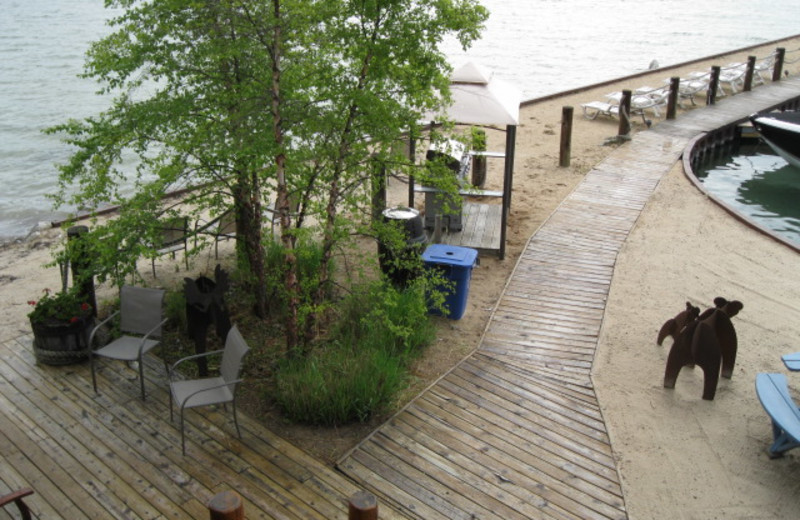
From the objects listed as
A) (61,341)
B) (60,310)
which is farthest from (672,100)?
(61,341)

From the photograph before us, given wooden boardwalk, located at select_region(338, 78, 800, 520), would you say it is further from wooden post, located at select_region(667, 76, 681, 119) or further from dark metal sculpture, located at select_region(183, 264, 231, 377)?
wooden post, located at select_region(667, 76, 681, 119)

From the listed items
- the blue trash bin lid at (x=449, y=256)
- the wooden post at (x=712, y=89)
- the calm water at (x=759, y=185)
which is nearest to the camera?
the blue trash bin lid at (x=449, y=256)

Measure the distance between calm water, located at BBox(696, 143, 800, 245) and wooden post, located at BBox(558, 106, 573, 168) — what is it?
11.8 ft

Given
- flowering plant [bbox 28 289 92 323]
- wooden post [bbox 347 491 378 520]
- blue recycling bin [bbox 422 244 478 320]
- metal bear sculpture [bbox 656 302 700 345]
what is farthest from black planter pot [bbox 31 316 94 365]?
metal bear sculpture [bbox 656 302 700 345]

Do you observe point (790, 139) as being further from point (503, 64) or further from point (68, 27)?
point (68, 27)

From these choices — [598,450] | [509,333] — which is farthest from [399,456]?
[509,333]

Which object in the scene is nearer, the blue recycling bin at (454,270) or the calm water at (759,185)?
the blue recycling bin at (454,270)

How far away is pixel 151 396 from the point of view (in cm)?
626

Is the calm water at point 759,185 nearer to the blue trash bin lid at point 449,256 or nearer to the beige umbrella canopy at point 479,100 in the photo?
the beige umbrella canopy at point 479,100

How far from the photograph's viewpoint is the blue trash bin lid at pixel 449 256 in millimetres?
7703

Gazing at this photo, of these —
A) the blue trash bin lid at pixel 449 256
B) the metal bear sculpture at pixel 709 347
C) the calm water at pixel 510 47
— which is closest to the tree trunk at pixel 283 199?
the blue trash bin lid at pixel 449 256

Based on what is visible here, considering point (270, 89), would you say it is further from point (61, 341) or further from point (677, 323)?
point (677, 323)

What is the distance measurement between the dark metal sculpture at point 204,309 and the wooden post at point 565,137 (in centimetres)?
867

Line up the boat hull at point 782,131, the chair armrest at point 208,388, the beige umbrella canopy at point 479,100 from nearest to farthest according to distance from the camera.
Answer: the chair armrest at point 208,388, the beige umbrella canopy at point 479,100, the boat hull at point 782,131
